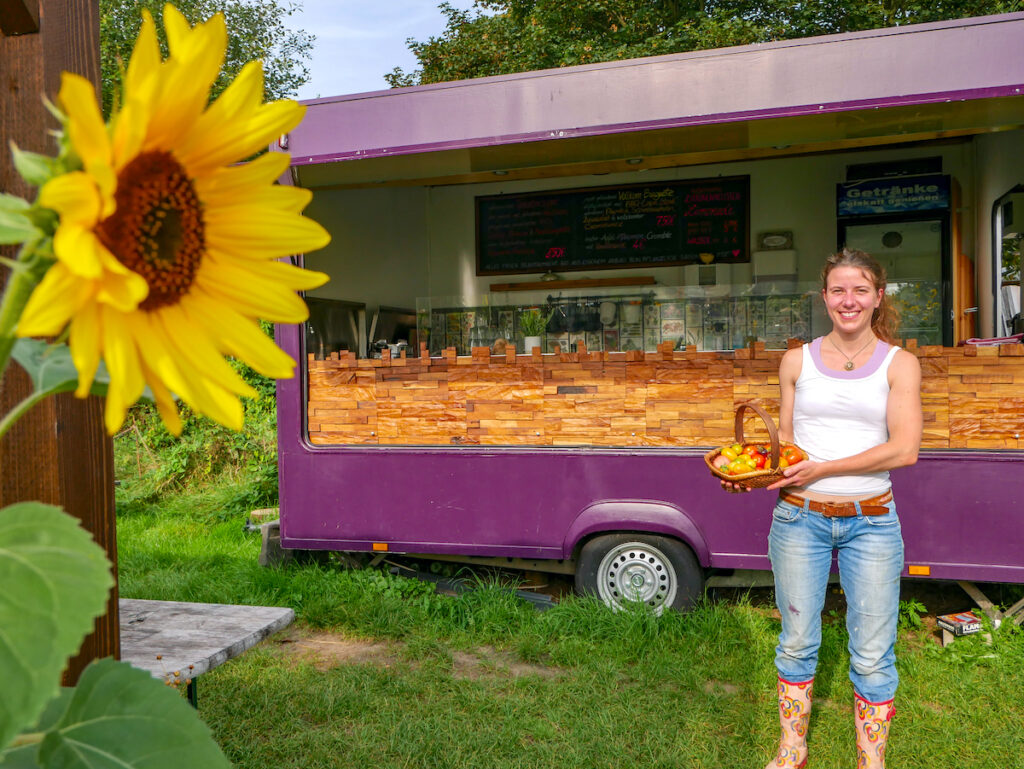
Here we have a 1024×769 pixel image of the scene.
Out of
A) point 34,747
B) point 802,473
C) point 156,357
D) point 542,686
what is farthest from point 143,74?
point 542,686

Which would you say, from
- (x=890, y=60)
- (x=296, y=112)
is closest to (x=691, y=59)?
(x=890, y=60)

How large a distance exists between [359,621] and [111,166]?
441 centimetres

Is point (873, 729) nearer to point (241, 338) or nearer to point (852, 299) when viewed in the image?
point (852, 299)

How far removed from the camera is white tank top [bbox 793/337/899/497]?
2.82m

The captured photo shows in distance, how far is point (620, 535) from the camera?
14.7 feet

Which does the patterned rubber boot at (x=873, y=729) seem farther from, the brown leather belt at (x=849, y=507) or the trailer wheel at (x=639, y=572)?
the trailer wheel at (x=639, y=572)

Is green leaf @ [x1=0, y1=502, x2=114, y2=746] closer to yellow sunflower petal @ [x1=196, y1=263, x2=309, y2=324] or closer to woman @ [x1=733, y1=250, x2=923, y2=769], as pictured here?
yellow sunflower petal @ [x1=196, y1=263, x2=309, y2=324]

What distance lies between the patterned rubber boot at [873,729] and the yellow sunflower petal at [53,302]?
117 inches

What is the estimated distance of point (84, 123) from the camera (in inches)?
14.5

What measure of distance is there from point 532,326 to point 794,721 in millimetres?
3240

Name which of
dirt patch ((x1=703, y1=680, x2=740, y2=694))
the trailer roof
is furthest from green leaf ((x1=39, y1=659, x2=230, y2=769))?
the trailer roof

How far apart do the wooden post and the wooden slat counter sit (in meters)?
3.68

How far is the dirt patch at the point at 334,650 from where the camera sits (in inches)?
164

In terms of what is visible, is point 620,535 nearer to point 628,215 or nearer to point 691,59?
point 691,59
